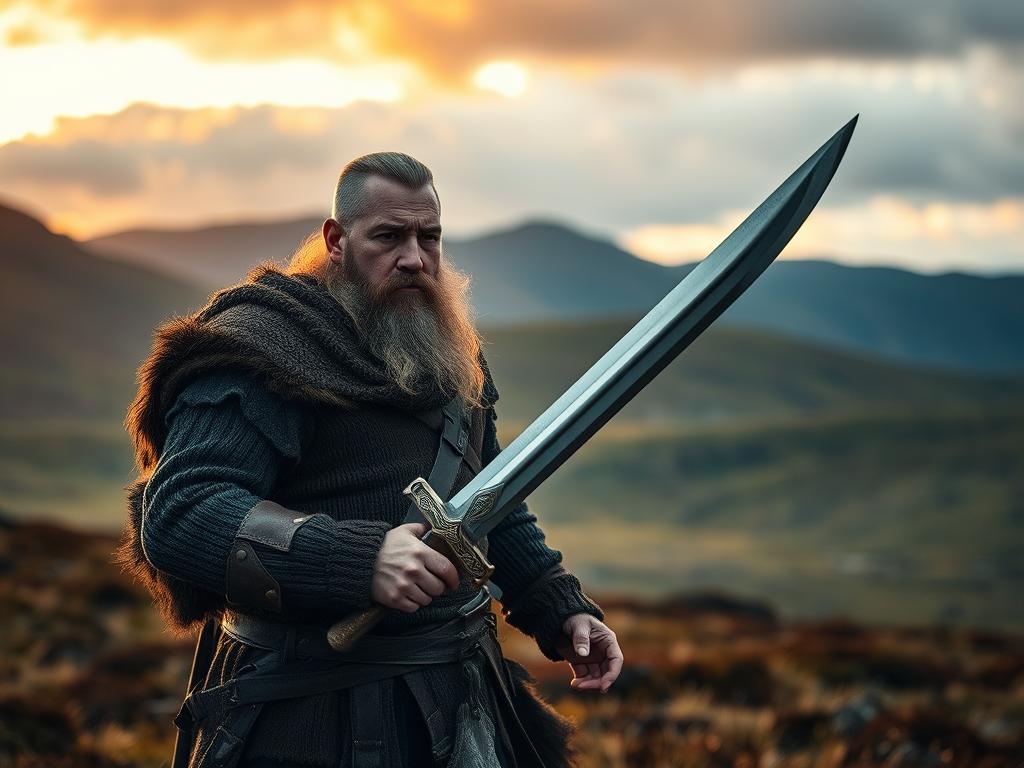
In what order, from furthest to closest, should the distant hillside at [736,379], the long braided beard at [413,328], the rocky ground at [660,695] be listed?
the distant hillside at [736,379] < the rocky ground at [660,695] < the long braided beard at [413,328]

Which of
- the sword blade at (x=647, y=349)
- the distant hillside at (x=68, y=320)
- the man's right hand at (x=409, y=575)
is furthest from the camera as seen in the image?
the distant hillside at (x=68, y=320)

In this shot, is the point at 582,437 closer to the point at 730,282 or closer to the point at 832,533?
the point at 730,282

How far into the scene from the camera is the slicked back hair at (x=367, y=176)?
313 centimetres

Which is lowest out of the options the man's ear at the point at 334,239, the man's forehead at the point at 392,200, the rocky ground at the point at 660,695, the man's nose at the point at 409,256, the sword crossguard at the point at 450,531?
the rocky ground at the point at 660,695

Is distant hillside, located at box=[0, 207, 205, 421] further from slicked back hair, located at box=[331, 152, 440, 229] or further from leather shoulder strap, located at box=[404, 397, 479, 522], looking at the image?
leather shoulder strap, located at box=[404, 397, 479, 522]

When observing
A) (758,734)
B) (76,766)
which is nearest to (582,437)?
(76,766)

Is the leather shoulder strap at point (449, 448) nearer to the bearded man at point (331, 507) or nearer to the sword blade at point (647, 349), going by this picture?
the bearded man at point (331, 507)

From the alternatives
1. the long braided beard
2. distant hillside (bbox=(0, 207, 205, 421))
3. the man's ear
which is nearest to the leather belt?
the long braided beard

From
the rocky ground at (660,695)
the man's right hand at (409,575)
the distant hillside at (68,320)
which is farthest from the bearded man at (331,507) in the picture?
the distant hillside at (68,320)

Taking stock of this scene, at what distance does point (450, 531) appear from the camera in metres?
2.61

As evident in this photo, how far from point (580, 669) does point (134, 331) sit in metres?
157

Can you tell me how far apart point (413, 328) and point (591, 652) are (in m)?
1.09

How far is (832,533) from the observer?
79.6m

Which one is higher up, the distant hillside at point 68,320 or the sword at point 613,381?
the distant hillside at point 68,320
